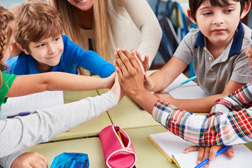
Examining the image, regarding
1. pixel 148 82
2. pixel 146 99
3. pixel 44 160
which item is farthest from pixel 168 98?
pixel 44 160

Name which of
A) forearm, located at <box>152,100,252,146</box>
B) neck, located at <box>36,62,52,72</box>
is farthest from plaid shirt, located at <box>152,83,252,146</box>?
neck, located at <box>36,62,52,72</box>

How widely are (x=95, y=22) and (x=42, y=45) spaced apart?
1.13 ft

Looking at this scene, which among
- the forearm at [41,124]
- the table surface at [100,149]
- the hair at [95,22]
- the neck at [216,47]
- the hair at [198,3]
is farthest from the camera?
the hair at [95,22]

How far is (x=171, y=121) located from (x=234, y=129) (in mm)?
168

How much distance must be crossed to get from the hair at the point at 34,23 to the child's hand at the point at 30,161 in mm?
579

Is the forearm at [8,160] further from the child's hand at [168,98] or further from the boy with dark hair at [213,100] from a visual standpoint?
the child's hand at [168,98]

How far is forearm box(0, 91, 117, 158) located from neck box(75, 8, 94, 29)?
891 mm

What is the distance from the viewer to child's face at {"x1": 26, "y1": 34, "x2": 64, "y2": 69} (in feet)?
3.77

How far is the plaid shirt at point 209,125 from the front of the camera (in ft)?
2.31

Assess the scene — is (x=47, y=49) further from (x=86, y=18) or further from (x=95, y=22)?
(x=86, y=18)

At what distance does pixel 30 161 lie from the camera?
0.69m

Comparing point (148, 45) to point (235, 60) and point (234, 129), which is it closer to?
point (235, 60)

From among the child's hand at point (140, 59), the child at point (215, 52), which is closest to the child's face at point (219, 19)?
the child at point (215, 52)

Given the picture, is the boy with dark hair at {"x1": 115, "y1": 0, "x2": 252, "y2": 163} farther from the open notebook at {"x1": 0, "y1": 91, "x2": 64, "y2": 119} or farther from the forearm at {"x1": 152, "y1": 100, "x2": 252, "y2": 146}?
the open notebook at {"x1": 0, "y1": 91, "x2": 64, "y2": 119}
